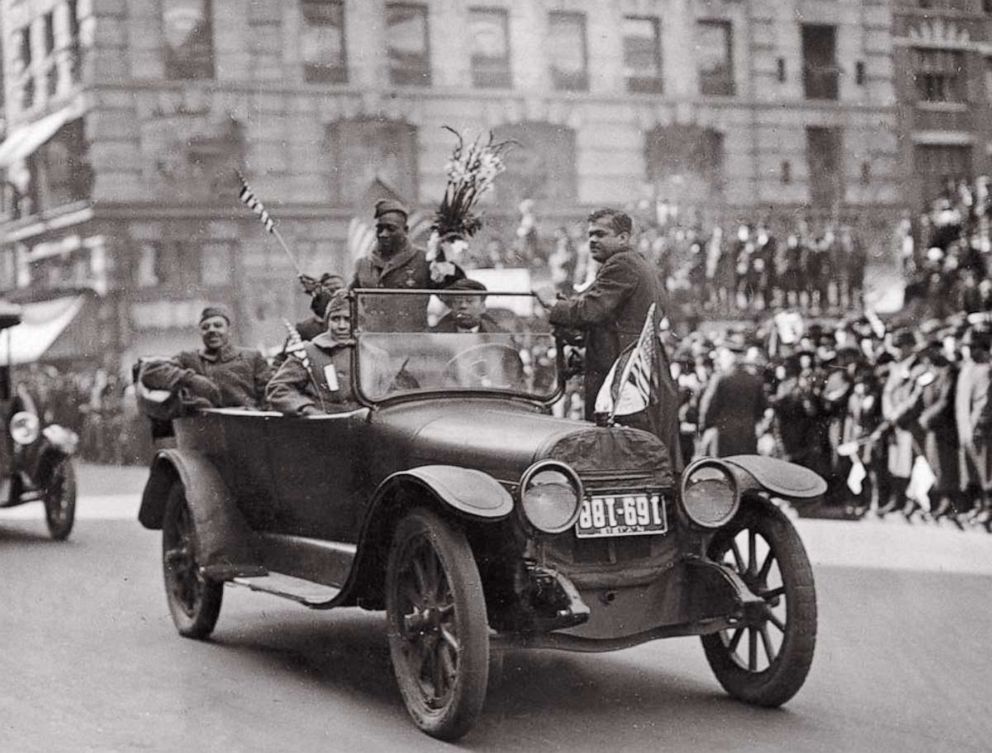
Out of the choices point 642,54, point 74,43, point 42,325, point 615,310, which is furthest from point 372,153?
point 615,310

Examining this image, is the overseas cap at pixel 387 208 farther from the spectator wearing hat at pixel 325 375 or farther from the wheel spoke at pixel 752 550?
the wheel spoke at pixel 752 550

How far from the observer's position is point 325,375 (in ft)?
22.2

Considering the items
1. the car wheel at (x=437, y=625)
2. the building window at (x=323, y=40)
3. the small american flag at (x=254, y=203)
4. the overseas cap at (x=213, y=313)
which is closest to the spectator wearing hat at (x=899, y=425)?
the overseas cap at (x=213, y=313)

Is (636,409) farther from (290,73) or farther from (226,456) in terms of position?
(290,73)

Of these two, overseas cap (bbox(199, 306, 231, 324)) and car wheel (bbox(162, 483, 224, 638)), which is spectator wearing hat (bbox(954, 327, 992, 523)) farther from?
car wheel (bbox(162, 483, 224, 638))

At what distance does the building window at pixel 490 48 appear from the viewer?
24.1 metres

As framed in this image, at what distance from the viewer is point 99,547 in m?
12.0

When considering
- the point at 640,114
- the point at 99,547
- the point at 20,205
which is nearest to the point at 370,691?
the point at 99,547

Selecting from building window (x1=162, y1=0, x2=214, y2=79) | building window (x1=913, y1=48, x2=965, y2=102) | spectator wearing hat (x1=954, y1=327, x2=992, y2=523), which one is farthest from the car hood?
building window (x1=162, y1=0, x2=214, y2=79)

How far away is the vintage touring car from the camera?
5344 mm

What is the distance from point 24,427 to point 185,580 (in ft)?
18.0

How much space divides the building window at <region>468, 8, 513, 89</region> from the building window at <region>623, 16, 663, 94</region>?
71.8 inches

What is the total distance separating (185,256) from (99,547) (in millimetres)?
14137

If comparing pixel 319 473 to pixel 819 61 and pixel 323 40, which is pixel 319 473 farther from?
pixel 323 40
